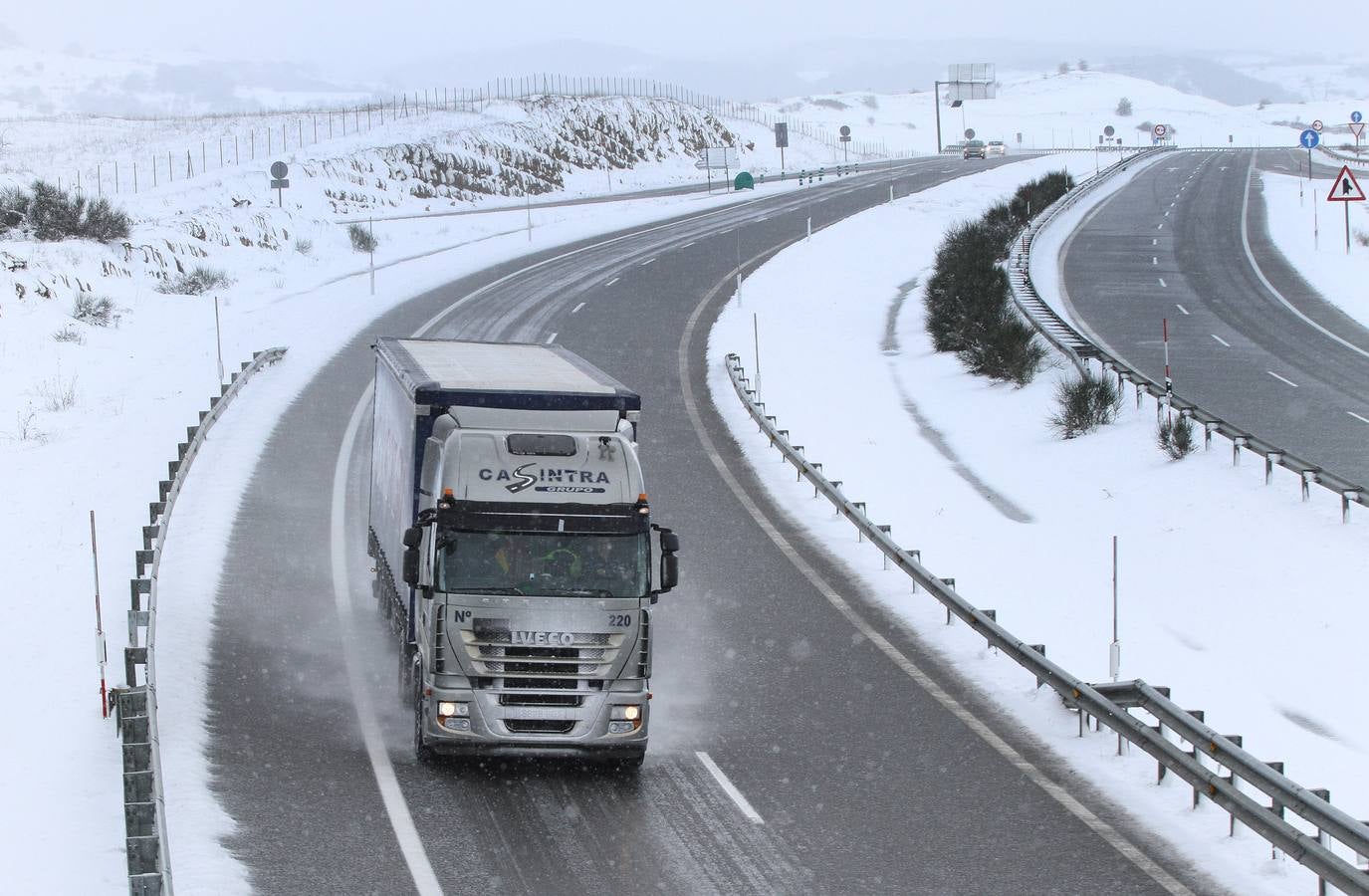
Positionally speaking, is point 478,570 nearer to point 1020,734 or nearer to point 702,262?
point 1020,734

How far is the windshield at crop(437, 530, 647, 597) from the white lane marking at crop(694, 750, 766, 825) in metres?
1.68

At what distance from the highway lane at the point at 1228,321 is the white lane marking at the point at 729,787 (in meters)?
13.5

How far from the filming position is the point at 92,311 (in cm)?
3312

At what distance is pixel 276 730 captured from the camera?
42.4 feet

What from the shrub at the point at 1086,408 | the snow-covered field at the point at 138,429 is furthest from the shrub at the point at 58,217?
the shrub at the point at 1086,408

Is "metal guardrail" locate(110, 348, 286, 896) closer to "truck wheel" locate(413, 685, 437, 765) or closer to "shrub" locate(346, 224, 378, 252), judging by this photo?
"truck wheel" locate(413, 685, 437, 765)

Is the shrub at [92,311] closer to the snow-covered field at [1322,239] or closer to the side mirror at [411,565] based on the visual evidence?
the side mirror at [411,565]

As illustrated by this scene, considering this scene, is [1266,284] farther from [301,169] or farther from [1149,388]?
[301,169]

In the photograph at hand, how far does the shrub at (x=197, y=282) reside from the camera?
38.5 m

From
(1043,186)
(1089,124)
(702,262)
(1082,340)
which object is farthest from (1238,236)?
(1089,124)

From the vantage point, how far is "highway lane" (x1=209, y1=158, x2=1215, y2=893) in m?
10.3

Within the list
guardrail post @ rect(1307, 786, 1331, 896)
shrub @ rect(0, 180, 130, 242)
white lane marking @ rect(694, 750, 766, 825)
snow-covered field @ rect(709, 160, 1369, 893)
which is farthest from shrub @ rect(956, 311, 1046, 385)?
shrub @ rect(0, 180, 130, 242)

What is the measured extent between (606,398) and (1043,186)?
180 ft

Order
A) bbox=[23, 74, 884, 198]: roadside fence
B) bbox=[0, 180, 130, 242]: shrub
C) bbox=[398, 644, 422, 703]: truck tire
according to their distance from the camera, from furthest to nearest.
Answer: bbox=[23, 74, 884, 198]: roadside fence
bbox=[0, 180, 130, 242]: shrub
bbox=[398, 644, 422, 703]: truck tire
